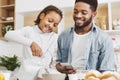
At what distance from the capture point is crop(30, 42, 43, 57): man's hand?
131 centimetres

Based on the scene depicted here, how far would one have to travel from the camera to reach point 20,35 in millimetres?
1387

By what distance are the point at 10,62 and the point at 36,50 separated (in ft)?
0.84

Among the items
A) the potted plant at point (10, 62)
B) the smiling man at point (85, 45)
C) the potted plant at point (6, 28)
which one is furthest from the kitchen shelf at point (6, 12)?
the smiling man at point (85, 45)

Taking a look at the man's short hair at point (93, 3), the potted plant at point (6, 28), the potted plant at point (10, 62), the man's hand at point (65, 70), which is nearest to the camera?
the man's hand at point (65, 70)

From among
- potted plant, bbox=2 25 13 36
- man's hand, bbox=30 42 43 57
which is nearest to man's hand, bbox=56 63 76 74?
man's hand, bbox=30 42 43 57

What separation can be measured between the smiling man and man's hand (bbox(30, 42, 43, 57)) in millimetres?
118

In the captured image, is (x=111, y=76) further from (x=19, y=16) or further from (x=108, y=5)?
(x=19, y=16)

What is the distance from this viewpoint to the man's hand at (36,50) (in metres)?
1.31

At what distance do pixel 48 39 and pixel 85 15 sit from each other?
0.90 ft

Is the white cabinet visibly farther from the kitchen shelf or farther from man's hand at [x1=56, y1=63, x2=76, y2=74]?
the kitchen shelf

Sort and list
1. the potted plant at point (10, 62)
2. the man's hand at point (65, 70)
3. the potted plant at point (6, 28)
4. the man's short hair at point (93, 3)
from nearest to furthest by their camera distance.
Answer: the man's hand at point (65, 70)
the man's short hair at point (93, 3)
the potted plant at point (10, 62)
the potted plant at point (6, 28)

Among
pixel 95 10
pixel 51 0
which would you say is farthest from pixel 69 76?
pixel 51 0

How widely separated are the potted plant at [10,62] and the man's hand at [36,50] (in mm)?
170

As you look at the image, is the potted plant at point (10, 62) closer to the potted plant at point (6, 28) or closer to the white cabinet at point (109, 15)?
the potted plant at point (6, 28)
